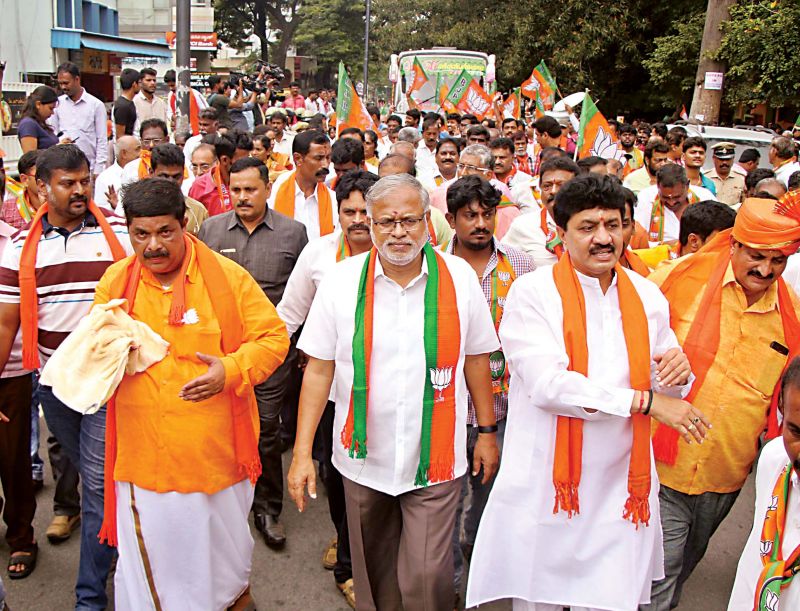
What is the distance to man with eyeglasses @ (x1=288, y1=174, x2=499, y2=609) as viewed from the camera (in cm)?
325

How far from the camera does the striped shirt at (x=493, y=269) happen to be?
13.1 feet

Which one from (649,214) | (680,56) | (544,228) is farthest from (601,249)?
(680,56)

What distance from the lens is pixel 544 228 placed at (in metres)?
4.83

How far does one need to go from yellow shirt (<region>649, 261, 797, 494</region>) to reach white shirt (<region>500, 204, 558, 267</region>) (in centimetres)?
131

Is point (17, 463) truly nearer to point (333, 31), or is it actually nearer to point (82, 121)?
Answer: point (82, 121)

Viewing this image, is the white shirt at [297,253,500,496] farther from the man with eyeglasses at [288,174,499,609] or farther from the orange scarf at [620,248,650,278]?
the orange scarf at [620,248,650,278]

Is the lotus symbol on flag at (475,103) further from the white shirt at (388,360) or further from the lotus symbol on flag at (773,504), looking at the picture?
the lotus symbol on flag at (773,504)

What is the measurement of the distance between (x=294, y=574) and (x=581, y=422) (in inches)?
79.4

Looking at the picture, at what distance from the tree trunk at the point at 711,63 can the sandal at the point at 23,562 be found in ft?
54.9

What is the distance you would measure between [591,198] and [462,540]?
236 centimetres

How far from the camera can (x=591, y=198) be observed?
10.4 feet

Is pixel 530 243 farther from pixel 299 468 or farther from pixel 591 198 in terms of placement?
pixel 299 468

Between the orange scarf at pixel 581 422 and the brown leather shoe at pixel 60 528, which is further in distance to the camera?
the brown leather shoe at pixel 60 528

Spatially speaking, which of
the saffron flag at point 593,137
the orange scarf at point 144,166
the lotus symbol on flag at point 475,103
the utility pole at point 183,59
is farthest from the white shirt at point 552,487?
the lotus symbol on flag at point 475,103
